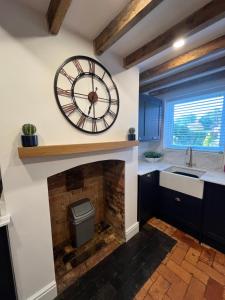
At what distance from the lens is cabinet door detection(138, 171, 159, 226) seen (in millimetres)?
2084

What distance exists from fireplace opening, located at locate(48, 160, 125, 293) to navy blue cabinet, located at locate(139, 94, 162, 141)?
81 cm

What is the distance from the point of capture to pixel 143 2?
3.06ft

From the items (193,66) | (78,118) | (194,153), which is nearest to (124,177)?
(78,118)

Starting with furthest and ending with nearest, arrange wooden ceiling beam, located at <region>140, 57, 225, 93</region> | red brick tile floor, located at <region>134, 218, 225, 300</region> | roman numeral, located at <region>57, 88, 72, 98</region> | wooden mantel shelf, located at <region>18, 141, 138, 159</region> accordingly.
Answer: wooden ceiling beam, located at <region>140, 57, 225, 93</region> < red brick tile floor, located at <region>134, 218, 225, 300</region> < roman numeral, located at <region>57, 88, 72, 98</region> < wooden mantel shelf, located at <region>18, 141, 138, 159</region>

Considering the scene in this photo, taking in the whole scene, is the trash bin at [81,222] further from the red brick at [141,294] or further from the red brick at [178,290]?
the red brick at [178,290]

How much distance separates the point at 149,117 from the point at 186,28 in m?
1.36

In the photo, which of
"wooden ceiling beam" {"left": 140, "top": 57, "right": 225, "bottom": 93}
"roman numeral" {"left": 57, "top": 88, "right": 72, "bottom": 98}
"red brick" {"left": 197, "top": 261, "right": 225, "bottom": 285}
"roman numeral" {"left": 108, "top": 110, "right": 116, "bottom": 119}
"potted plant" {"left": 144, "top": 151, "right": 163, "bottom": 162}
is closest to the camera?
"roman numeral" {"left": 57, "top": 88, "right": 72, "bottom": 98}

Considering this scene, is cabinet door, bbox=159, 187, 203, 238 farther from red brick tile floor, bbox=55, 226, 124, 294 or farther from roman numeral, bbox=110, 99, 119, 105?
roman numeral, bbox=110, 99, 119, 105

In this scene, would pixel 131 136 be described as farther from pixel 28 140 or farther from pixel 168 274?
pixel 168 274

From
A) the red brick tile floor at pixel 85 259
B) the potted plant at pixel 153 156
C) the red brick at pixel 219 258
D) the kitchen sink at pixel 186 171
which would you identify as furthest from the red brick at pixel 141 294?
the potted plant at pixel 153 156

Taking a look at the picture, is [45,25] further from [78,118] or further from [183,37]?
[183,37]

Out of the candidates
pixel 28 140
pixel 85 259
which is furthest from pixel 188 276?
pixel 28 140

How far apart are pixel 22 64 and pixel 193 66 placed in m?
2.07

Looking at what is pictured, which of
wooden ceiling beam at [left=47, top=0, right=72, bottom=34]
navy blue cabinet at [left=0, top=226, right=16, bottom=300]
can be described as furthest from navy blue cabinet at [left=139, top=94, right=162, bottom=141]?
navy blue cabinet at [left=0, top=226, right=16, bottom=300]
